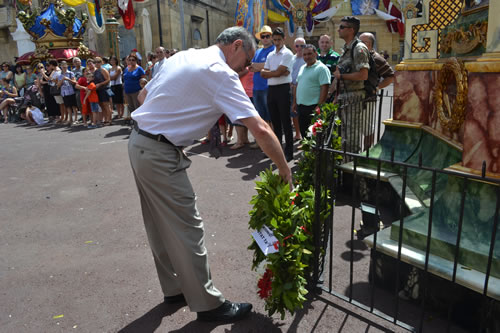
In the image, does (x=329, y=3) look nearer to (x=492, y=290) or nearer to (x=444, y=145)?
(x=444, y=145)

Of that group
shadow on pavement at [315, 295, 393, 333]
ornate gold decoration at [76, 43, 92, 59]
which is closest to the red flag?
ornate gold decoration at [76, 43, 92, 59]

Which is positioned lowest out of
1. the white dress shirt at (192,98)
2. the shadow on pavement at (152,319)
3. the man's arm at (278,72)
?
the shadow on pavement at (152,319)

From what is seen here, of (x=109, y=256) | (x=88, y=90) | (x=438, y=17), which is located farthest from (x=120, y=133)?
(x=438, y=17)

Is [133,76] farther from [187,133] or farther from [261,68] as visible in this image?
[187,133]

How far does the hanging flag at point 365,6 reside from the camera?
3034 centimetres

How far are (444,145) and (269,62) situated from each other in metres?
3.38

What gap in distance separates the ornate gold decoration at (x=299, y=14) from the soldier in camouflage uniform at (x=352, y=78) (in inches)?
1029

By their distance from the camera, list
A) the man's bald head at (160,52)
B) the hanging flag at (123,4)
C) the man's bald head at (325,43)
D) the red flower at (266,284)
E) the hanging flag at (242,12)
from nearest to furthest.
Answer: the red flower at (266,284) < the man's bald head at (325,43) < the man's bald head at (160,52) < the hanging flag at (242,12) < the hanging flag at (123,4)

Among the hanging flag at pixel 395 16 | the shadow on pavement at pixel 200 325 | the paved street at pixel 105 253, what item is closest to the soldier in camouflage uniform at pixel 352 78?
the paved street at pixel 105 253

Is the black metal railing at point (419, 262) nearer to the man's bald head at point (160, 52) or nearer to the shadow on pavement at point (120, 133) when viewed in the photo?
the man's bald head at point (160, 52)

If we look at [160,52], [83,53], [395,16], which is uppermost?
[395,16]

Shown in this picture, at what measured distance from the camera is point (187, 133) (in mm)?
2441

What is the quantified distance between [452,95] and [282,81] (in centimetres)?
301

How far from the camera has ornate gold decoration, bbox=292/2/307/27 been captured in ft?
96.6
